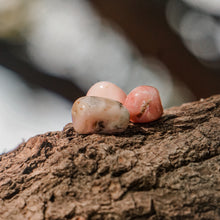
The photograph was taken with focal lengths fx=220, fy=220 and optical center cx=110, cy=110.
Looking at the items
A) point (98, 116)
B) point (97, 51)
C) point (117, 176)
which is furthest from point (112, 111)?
point (97, 51)

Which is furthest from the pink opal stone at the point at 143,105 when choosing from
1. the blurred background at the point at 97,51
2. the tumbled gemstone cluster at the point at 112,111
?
the blurred background at the point at 97,51

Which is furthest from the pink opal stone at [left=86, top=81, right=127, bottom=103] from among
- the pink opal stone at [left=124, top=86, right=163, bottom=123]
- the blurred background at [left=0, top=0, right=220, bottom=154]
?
the blurred background at [left=0, top=0, right=220, bottom=154]

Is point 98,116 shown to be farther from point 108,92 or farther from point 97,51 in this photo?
point 97,51

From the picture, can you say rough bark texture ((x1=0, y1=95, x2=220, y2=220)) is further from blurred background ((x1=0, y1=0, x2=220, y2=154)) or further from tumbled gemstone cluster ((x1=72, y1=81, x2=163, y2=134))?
blurred background ((x1=0, y1=0, x2=220, y2=154))

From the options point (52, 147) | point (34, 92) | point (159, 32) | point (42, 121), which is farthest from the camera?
point (159, 32)

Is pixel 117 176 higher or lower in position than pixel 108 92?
lower

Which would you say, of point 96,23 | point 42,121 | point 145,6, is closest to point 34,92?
point 42,121

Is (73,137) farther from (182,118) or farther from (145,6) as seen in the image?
(145,6)
